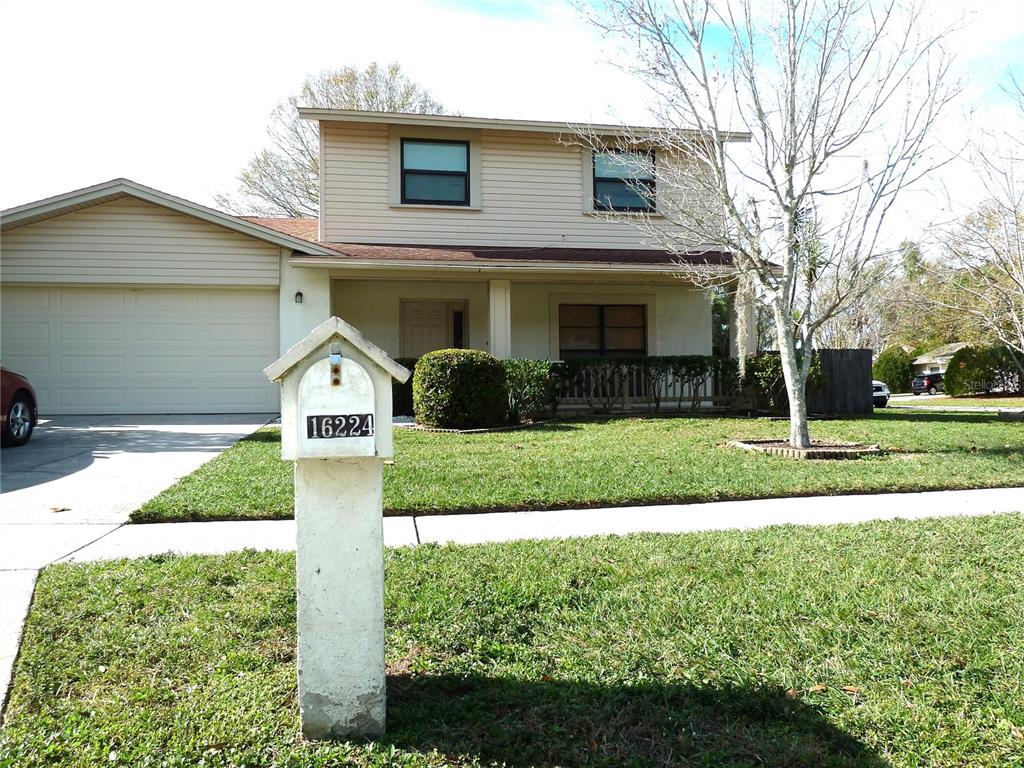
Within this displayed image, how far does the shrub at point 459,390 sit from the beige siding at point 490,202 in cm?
452

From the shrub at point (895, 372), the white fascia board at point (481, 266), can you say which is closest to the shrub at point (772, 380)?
the white fascia board at point (481, 266)

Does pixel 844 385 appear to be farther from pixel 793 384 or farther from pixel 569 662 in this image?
pixel 569 662

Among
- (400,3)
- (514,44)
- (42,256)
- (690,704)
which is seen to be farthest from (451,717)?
(42,256)

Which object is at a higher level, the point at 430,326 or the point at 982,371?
the point at 430,326

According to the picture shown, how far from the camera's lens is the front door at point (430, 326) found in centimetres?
1545

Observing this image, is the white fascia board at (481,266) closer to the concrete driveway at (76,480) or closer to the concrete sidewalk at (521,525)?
the concrete driveway at (76,480)

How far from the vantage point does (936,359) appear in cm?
4209

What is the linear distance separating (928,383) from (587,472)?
3608 cm

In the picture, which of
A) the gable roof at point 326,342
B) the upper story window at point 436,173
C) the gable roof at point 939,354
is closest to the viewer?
the gable roof at point 326,342

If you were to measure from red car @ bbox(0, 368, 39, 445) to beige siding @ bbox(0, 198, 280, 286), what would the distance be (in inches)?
182

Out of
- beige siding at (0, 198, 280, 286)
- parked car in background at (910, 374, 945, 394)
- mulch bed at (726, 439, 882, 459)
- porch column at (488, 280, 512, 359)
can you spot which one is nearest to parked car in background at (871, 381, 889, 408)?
parked car in background at (910, 374, 945, 394)

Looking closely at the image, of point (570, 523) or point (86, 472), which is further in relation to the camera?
point (86, 472)

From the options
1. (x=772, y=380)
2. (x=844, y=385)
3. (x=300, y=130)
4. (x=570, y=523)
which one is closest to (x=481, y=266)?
(x=772, y=380)

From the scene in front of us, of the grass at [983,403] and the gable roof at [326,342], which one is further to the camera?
the grass at [983,403]
